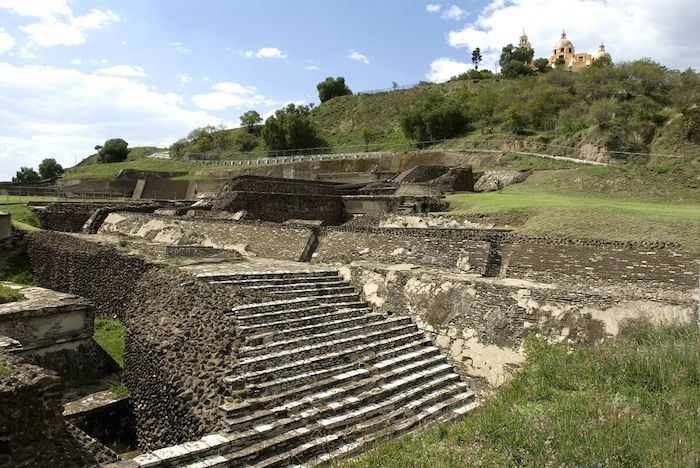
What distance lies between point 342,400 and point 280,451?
1401mm

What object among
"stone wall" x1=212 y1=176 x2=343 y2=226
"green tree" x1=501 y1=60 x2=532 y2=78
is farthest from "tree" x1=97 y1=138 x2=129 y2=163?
"green tree" x1=501 y1=60 x2=532 y2=78

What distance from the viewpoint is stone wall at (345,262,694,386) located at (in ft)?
26.0

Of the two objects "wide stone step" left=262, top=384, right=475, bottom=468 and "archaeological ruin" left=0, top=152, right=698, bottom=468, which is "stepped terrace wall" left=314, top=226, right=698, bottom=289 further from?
"wide stone step" left=262, top=384, right=475, bottom=468

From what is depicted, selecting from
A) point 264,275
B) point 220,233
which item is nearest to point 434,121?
point 220,233

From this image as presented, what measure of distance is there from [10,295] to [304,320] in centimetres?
563

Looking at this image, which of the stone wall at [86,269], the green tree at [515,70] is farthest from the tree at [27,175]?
the green tree at [515,70]

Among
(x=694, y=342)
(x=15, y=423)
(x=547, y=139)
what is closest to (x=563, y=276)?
(x=694, y=342)

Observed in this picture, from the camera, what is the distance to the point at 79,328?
9.75 metres

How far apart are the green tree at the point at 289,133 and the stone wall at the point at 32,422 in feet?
151

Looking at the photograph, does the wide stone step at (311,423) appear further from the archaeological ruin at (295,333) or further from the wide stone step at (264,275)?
the wide stone step at (264,275)

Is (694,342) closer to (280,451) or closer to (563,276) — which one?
(563,276)

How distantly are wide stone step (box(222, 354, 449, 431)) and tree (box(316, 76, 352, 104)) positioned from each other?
6883 centimetres

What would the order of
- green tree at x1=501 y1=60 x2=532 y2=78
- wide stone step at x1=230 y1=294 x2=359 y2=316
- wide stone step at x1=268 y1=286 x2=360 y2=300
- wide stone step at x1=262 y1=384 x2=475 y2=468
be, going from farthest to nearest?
green tree at x1=501 y1=60 x2=532 y2=78 → wide stone step at x1=268 y1=286 x2=360 y2=300 → wide stone step at x1=230 y1=294 x2=359 y2=316 → wide stone step at x1=262 y1=384 x2=475 y2=468

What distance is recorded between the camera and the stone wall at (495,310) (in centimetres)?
793
